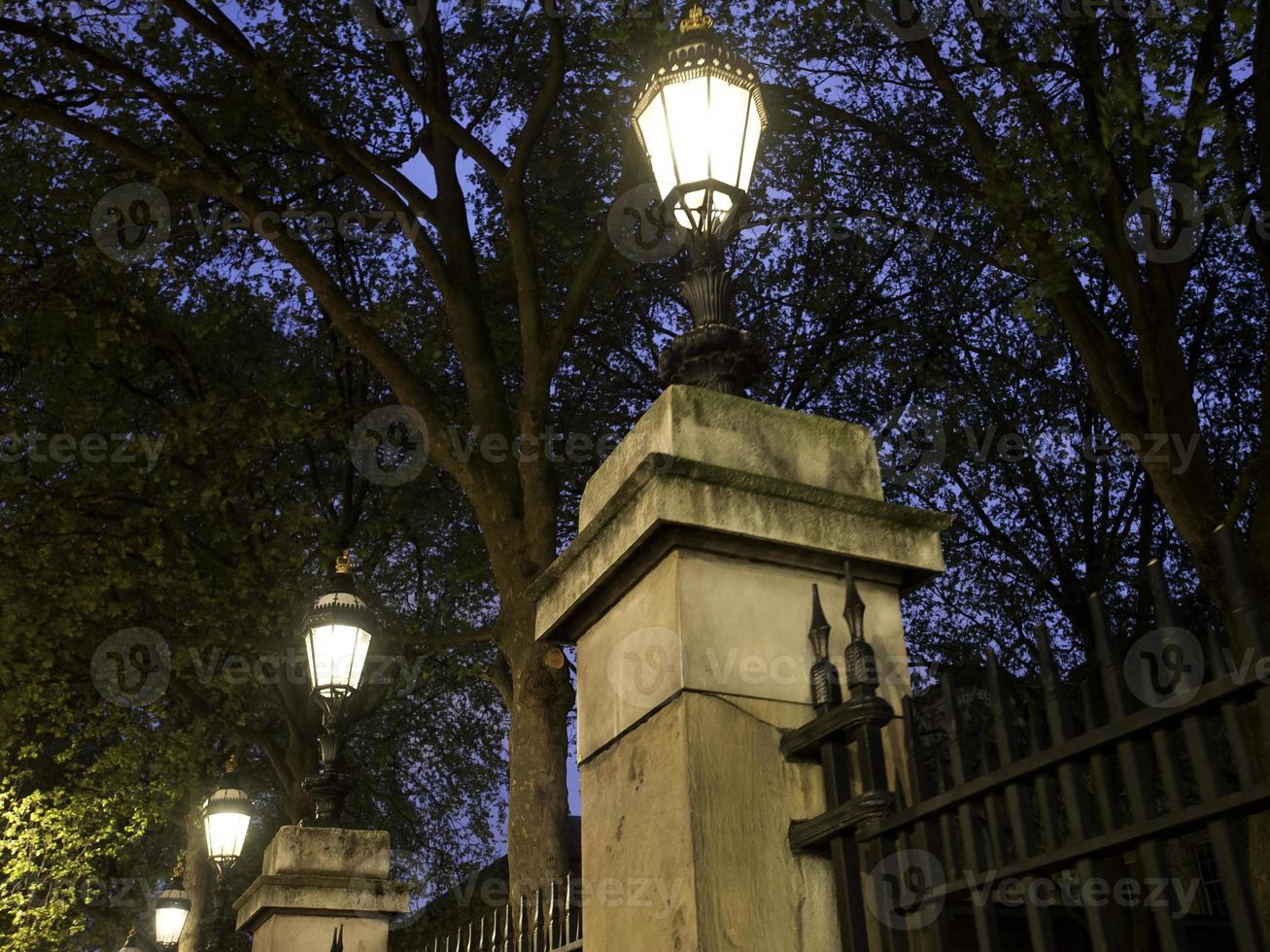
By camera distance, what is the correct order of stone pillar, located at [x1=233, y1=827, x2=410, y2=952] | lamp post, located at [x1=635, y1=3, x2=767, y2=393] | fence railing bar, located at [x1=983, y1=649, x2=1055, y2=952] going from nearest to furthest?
fence railing bar, located at [x1=983, y1=649, x2=1055, y2=952] < lamp post, located at [x1=635, y1=3, x2=767, y2=393] < stone pillar, located at [x1=233, y1=827, x2=410, y2=952]

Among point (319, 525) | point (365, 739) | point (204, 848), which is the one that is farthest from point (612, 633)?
point (365, 739)

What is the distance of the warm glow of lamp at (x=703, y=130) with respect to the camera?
12.8 ft

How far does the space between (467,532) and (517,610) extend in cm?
1011

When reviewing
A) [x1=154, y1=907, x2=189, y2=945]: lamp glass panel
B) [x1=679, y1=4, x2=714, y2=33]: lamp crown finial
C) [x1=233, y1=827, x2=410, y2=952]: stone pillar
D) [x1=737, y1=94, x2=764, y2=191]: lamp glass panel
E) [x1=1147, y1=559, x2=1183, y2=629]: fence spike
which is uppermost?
[x1=679, y1=4, x2=714, y2=33]: lamp crown finial

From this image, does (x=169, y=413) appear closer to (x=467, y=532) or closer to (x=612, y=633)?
(x=467, y=532)

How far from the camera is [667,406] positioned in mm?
3689

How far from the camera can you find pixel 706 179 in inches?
152
